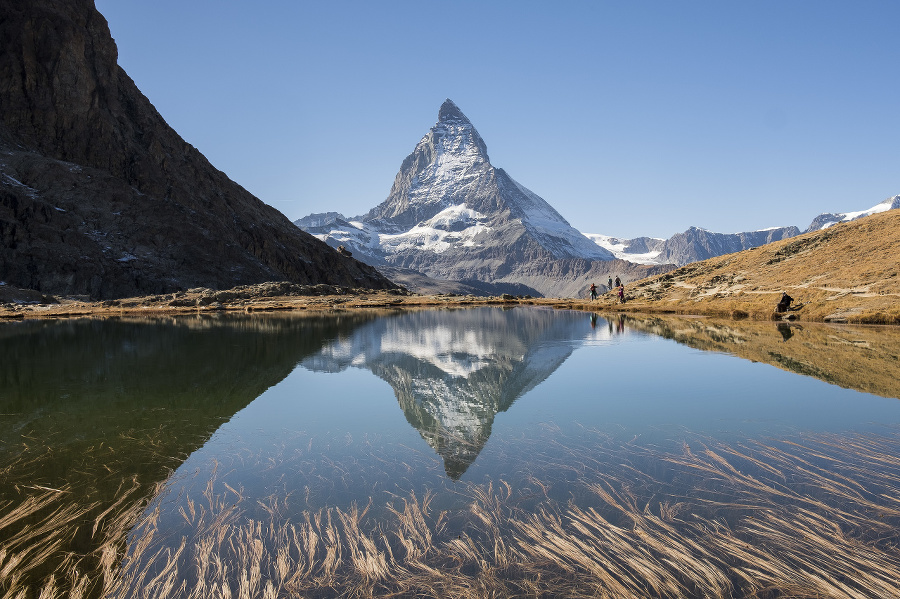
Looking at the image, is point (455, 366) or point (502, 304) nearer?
point (455, 366)

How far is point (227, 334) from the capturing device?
4150 centimetres

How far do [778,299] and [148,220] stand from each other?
115495mm

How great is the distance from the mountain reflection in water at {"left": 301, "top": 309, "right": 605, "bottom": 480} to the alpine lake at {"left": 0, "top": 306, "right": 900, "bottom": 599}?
0.19m

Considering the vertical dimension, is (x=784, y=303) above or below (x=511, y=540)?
above

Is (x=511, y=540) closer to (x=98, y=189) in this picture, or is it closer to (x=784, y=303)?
(x=784, y=303)

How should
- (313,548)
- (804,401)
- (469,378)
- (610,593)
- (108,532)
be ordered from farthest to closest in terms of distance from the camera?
(469,378) < (804,401) < (108,532) < (313,548) < (610,593)

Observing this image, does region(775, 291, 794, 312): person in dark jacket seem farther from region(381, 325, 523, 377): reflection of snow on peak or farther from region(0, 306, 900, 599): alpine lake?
region(0, 306, 900, 599): alpine lake

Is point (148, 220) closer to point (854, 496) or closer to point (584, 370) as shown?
point (584, 370)

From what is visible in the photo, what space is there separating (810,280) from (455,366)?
39921 mm

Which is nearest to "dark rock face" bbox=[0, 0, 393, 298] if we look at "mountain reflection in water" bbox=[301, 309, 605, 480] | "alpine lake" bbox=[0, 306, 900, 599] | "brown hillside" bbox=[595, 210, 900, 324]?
"mountain reflection in water" bbox=[301, 309, 605, 480]

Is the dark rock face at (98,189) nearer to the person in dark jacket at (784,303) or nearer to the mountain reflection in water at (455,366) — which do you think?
the mountain reflection in water at (455,366)

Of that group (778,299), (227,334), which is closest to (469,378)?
(227,334)

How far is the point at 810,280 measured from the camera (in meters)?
49.9

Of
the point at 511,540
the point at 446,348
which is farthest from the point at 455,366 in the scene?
the point at 511,540
